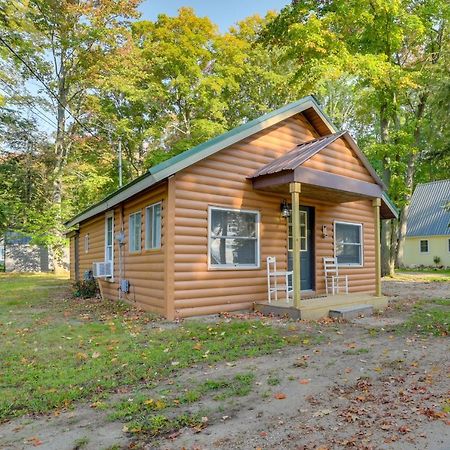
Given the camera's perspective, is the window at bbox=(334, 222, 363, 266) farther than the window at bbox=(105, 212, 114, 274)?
No

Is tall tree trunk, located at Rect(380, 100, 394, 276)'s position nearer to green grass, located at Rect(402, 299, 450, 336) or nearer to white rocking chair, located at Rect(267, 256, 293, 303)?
green grass, located at Rect(402, 299, 450, 336)

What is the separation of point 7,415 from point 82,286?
9103 millimetres

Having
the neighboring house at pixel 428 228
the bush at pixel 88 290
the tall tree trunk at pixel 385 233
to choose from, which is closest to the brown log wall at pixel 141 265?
the bush at pixel 88 290

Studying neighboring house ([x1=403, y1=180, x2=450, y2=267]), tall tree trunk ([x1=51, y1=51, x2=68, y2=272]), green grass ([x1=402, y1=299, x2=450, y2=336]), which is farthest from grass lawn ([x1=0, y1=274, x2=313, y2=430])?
neighboring house ([x1=403, y1=180, x2=450, y2=267])

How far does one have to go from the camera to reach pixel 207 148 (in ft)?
25.9

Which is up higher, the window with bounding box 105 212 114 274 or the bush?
the window with bounding box 105 212 114 274

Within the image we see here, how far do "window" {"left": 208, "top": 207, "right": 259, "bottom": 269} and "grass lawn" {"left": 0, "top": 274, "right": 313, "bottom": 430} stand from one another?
61.6 inches

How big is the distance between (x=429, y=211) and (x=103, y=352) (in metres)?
30.0

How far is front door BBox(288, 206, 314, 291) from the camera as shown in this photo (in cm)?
1018

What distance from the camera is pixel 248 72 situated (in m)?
25.5

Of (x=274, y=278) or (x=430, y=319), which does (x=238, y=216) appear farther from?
(x=430, y=319)

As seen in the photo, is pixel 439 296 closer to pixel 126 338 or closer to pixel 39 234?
pixel 126 338

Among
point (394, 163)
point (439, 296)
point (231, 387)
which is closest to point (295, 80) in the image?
point (394, 163)

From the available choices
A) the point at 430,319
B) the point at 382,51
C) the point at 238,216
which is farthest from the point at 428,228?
the point at 238,216
